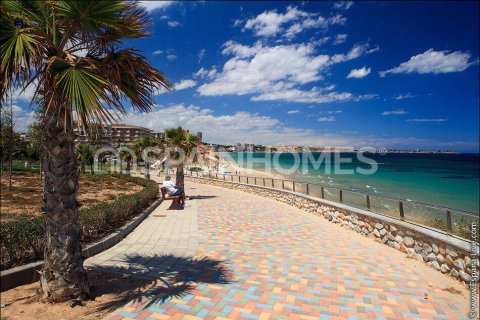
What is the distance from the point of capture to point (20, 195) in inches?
712

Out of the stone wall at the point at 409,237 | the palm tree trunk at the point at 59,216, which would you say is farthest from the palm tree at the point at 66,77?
the stone wall at the point at 409,237

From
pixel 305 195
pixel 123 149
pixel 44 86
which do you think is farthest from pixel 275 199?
pixel 123 149

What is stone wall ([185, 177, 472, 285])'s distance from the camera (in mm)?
5387

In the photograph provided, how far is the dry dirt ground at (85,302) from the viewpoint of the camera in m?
3.72

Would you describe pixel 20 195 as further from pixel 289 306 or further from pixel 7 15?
pixel 289 306

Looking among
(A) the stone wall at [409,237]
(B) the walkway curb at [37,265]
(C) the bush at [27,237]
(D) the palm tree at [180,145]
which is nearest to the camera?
(B) the walkway curb at [37,265]

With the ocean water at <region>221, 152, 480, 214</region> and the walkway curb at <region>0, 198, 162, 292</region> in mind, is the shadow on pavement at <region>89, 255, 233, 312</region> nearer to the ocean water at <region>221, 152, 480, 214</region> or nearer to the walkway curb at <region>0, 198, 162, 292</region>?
the walkway curb at <region>0, 198, 162, 292</region>

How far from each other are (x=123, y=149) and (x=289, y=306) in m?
41.0

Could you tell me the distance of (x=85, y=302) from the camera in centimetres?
413

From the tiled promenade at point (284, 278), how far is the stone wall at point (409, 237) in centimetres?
22

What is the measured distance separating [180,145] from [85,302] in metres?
15.3

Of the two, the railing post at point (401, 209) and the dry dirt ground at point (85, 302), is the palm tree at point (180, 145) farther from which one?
the dry dirt ground at point (85, 302)

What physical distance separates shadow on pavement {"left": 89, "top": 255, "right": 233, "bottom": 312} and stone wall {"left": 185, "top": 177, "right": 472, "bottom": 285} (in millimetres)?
4168

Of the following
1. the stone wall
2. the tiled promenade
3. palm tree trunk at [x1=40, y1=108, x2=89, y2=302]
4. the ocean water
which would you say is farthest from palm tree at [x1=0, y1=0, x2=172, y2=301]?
the ocean water
